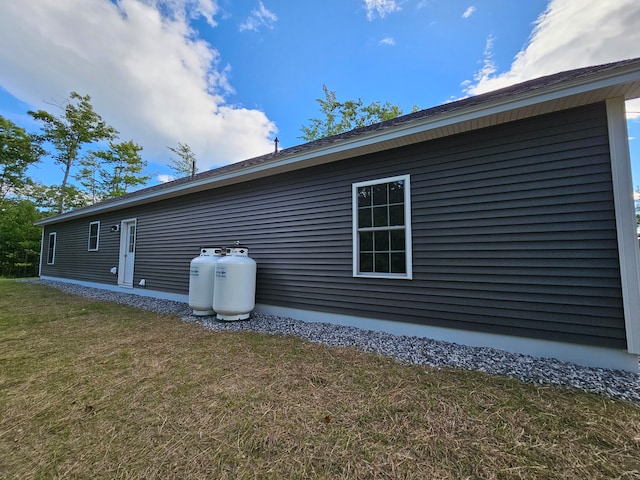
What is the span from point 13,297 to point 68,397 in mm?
7500

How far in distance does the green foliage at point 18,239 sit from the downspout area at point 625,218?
68.9ft

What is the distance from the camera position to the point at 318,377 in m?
2.46

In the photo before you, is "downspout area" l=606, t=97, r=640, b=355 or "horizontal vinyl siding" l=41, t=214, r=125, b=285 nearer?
"downspout area" l=606, t=97, r=640, b=355

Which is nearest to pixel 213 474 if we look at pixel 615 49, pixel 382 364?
pixel 382 364

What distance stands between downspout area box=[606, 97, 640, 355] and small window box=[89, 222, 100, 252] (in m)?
12.3

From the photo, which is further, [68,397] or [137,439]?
[68,397]

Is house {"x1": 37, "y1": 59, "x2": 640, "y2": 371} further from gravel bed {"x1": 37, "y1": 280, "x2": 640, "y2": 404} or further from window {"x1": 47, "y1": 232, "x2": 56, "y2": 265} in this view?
window {"x1": 47, "y1": 232, "x2": 56, "y2": 265}

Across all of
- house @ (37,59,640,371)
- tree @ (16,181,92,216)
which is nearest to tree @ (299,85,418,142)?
house @ (37,59,640,371)

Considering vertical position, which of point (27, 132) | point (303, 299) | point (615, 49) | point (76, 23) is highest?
point (27, 132)

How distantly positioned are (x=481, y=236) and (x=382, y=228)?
123cm

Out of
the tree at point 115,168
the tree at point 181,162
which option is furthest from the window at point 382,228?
the tree at point 115,168

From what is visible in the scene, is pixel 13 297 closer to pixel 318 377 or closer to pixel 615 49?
pixel 318 377

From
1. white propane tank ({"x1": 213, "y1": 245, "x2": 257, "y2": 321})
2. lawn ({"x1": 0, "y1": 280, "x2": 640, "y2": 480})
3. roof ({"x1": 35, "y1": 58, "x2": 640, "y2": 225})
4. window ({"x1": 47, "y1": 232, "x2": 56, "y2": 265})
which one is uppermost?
roof ({"x1": 35, "y1": 58, "x2": 640, "y2": 225})

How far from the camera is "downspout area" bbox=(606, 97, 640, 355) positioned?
8.02 ft
